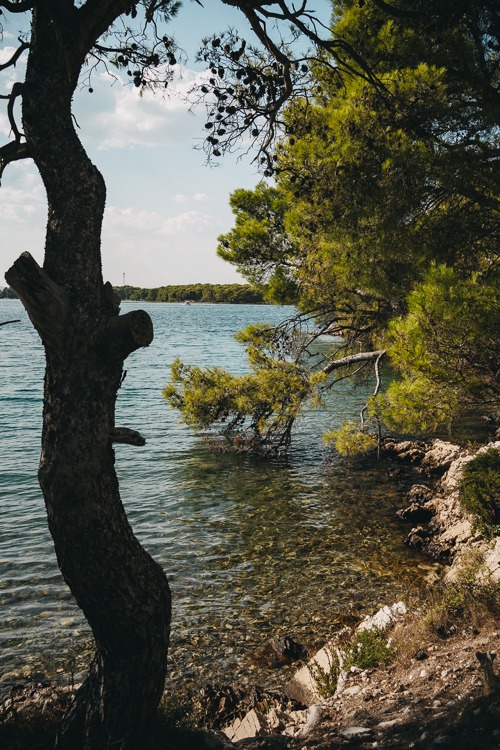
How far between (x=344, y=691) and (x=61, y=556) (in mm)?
3583

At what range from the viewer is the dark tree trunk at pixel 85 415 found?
4.19 metres

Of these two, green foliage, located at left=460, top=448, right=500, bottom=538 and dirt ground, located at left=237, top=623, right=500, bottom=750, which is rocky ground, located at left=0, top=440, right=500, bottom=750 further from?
green foliage, located at left=460, top=448, right=500, bottom=538

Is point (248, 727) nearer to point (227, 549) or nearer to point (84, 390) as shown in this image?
point (84, 390)

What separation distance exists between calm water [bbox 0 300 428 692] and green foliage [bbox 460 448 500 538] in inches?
52.7

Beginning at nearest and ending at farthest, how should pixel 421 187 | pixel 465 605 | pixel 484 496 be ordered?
1. pixel 465 605
2. pixel 421 187
3. pixel 484 496

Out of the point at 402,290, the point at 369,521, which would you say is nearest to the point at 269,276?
the point at 402,290

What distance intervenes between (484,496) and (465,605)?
358 centimetres

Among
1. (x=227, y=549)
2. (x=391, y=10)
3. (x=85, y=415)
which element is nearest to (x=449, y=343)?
(x=391, y=10)

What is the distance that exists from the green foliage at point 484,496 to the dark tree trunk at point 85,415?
23.3 feet

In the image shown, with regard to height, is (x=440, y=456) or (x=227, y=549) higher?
(x=440, y=456)

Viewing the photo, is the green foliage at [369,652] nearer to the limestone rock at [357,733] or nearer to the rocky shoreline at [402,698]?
the rocky shoreline at [402,698]

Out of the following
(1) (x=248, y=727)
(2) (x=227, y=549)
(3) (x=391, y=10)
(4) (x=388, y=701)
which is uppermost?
(3) (x=391, y=10)

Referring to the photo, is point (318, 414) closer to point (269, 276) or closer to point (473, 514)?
point (269, 276)

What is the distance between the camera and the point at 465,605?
6945 millimetres
